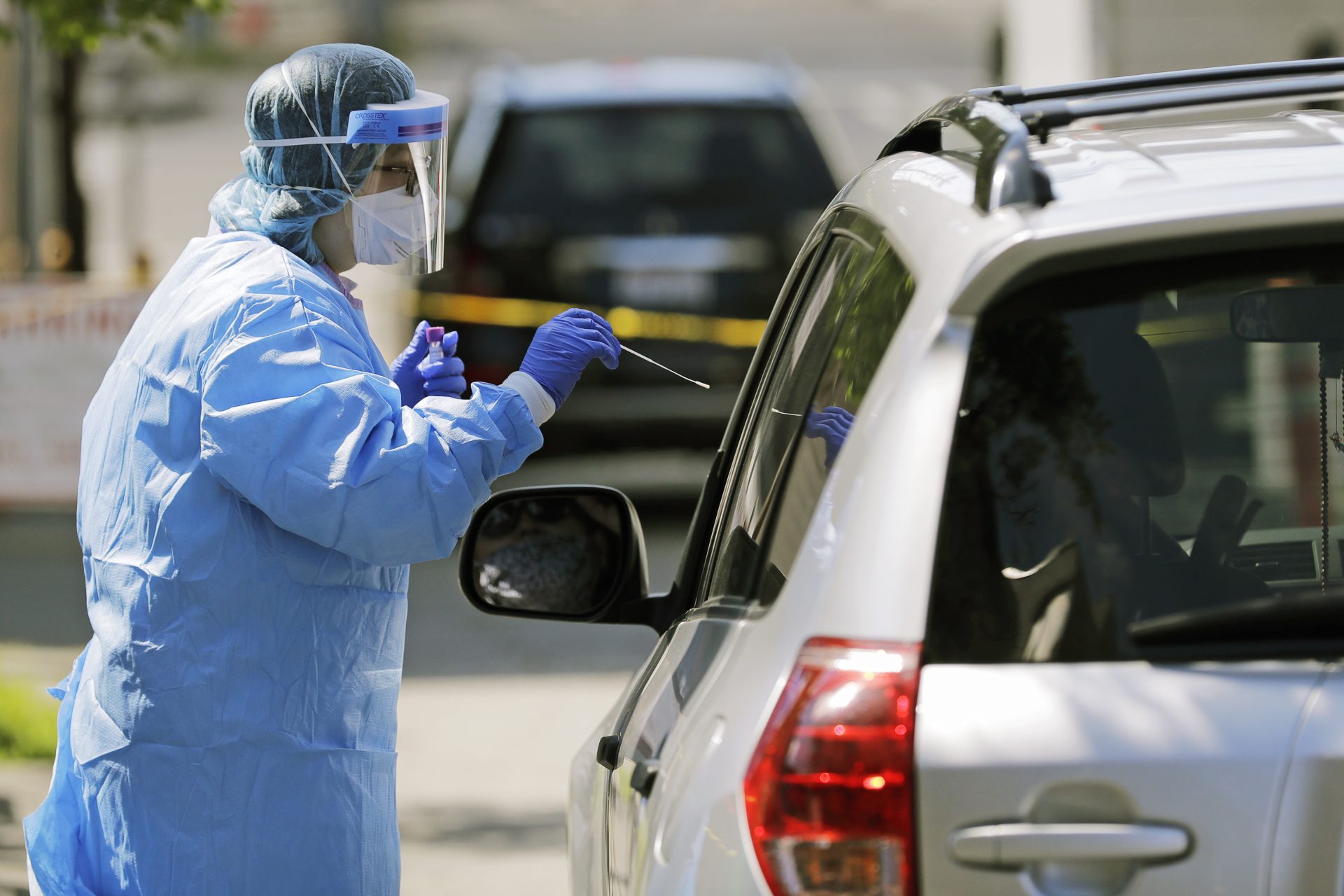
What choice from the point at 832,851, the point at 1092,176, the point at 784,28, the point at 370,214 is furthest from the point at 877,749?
the point at 784,28

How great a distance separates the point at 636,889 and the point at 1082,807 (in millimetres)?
565

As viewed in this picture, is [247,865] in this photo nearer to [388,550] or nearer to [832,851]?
[388,550]

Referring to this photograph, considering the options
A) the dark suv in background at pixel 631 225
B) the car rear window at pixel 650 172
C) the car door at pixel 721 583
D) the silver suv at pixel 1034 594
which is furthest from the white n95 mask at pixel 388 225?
the car rear window at pixel 650 172

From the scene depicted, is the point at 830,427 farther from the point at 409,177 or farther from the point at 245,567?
the point at 409,177

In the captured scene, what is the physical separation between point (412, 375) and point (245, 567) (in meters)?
0.78

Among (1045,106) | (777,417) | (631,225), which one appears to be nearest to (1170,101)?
(1045,106)

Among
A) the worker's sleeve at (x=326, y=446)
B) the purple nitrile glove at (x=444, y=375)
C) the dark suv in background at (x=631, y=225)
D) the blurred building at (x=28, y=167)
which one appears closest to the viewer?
the worker's sleeve at (x=326, y=446)

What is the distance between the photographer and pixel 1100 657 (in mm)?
1576

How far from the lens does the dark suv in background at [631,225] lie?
336 inches

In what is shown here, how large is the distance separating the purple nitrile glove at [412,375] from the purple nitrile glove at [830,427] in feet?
4.27

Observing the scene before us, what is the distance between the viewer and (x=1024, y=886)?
1501 millimetres

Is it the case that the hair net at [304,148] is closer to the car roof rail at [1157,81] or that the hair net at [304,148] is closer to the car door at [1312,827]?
the car roof rail at [1157,81]

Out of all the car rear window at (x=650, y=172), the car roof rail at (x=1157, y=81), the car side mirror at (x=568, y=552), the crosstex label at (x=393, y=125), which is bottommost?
the car side mirror at (x=568, y=552)

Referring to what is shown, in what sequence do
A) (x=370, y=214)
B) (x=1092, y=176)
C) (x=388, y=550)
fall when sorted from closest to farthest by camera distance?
(x=1092, y=176) < (x=388, y=550) < (x=370, y=214)
